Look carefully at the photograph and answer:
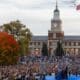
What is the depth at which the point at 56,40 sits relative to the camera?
6895 inches

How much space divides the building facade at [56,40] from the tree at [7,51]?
292 feet

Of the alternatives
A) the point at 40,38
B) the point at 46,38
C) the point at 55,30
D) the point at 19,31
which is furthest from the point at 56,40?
the point at 19,31

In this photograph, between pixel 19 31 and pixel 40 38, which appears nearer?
pixel 19 31

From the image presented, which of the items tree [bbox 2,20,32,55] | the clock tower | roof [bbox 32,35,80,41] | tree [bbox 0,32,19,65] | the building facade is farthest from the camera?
roof [bbox 32,35,80,41]

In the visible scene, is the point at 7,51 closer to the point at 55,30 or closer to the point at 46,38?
the point at 55,30

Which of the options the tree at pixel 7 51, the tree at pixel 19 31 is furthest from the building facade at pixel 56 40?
the tree at pixel 7 51

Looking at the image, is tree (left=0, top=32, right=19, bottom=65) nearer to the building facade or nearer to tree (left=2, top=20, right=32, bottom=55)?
tree (left=2, top=20, right=32, bottom=55)

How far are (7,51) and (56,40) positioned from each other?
108 m

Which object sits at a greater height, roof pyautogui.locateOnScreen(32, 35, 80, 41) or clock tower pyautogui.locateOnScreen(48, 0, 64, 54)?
clock tower pyautogui.locateOnScreen(48, 0, 64, 54)

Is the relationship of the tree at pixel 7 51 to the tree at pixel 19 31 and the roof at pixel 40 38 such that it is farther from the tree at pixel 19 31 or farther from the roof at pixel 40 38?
the roof at pixel 40 38

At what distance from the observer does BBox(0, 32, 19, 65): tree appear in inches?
2520

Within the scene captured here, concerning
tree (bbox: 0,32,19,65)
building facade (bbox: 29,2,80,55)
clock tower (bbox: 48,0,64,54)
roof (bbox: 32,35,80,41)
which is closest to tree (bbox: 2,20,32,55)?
tree (bbox: 0,32,19,65)

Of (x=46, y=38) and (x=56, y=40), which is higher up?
(x=46, y=38)

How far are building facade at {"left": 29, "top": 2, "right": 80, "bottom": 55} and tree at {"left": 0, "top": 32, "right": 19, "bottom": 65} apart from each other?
89.1 m
